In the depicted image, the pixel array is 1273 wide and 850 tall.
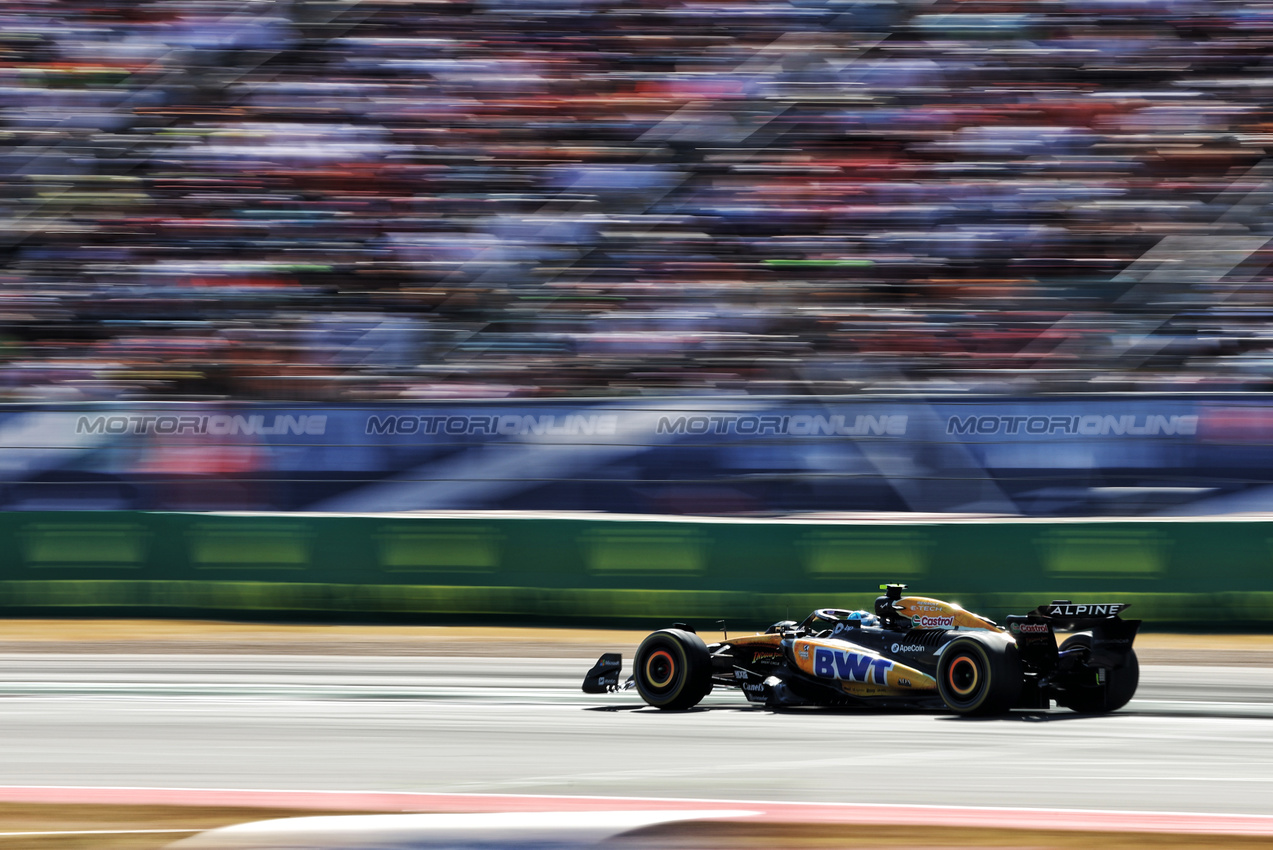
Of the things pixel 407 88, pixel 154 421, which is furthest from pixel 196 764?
pixel 407 88

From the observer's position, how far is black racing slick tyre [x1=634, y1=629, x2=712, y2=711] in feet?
25.5

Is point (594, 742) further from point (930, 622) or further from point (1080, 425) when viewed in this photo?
point (1080, 425)

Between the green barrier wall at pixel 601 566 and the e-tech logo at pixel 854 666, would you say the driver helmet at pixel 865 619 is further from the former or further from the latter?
the green barrier wall at pixel 601 566

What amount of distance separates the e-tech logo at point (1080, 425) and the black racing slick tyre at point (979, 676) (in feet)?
16.0

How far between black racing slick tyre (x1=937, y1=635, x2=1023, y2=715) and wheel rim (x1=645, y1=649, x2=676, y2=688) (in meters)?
1.35

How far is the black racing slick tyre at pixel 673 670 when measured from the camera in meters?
7.78

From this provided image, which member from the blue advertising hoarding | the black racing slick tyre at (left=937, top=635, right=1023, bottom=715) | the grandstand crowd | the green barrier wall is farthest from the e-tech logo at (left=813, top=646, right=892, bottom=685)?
the grandstand crowd

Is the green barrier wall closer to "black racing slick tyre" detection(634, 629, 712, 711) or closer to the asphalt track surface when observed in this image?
the asphalt track surface

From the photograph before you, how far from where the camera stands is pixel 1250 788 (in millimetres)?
5457

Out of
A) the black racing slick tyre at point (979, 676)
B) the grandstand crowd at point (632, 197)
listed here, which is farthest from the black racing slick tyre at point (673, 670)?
the grandstand crowd at point (632, 197)

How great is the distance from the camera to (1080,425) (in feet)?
38.4

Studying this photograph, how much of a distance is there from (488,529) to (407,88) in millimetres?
5955

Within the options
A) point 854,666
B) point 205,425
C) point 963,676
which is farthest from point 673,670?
point 205,425

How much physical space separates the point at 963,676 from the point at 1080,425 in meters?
4.98
